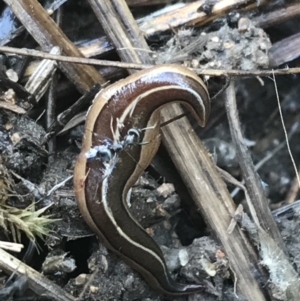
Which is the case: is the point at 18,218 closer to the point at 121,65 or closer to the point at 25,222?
the point at 25,222

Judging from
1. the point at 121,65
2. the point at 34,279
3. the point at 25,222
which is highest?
the point at 121,65

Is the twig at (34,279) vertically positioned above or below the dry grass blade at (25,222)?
below

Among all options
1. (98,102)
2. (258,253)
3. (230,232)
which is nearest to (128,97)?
(98,102)

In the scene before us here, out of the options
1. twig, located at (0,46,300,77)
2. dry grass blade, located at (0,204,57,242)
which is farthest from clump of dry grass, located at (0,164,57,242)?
twig, located at (0,46,300,77)

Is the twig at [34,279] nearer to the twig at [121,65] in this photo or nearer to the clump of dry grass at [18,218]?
the clump of dry grass at [18,218]

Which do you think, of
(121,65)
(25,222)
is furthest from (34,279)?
(121,65)

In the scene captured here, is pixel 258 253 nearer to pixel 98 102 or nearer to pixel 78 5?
pixel 98 102

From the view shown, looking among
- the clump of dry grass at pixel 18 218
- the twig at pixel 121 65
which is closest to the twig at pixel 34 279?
the clump of dry grass at pixel 18 218

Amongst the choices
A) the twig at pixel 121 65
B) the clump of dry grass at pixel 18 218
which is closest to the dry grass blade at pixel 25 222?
the clump of dry grass at pixel 18 218

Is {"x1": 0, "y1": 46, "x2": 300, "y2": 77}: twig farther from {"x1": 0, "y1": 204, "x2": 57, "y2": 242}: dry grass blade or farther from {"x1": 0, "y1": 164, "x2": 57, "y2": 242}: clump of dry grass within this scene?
{"x1": 0, "y1": 204, "x2": 57, "y2": 242}: dry grass blade

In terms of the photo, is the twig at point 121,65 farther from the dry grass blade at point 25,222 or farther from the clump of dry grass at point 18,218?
the dry grass blade at point 25,222

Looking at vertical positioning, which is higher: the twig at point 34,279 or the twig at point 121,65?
the twig at point 121,65
